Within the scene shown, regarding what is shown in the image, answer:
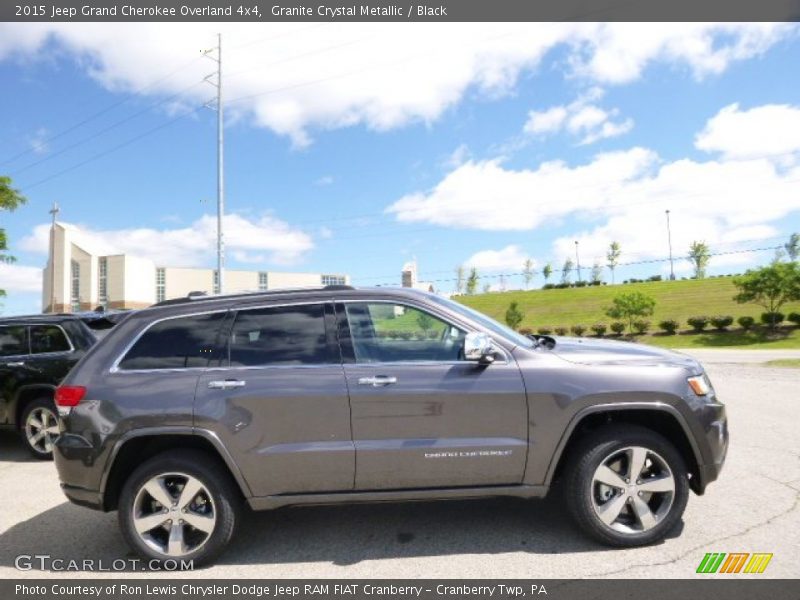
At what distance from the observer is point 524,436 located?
3684 mm

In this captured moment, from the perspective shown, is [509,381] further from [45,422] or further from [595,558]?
[45,422]

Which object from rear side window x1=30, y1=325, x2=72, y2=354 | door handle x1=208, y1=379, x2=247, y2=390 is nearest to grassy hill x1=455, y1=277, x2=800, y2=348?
rear side window x1=30, y1=325, x2=72, y2=354

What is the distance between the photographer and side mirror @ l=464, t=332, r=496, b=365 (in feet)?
11.7

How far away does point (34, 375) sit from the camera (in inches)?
265

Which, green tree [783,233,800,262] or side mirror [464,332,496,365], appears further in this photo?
green tree [783,233,800,262]

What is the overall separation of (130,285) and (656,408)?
3623 inches

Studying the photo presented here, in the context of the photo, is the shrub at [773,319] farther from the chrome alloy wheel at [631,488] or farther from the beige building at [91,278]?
the beige building at [91,278]

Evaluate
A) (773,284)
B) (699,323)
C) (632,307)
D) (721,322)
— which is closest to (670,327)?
(699,323)

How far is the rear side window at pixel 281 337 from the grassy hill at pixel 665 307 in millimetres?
34939

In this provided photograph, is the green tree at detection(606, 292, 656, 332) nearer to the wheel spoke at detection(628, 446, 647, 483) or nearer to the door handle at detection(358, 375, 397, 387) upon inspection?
the wheel spoke at detection(628, 446, 647, 483)

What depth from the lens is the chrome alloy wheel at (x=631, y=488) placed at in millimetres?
3732
